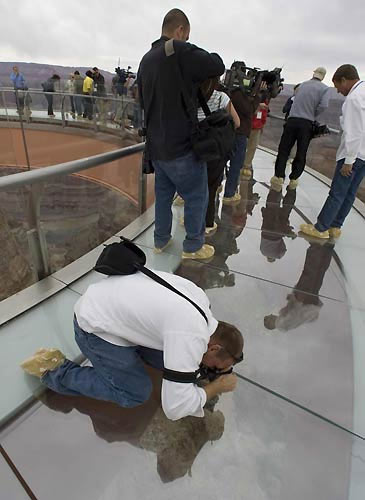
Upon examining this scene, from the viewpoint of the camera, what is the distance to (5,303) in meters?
2.14

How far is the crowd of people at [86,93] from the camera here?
950 centimetres

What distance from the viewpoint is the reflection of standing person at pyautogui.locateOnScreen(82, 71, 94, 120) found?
9.86 meters

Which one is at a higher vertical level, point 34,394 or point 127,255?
point 127,255

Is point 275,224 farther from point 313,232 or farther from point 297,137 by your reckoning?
point 297,137

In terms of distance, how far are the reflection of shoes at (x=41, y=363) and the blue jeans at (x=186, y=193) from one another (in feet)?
4.88

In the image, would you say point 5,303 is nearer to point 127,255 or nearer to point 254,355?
point 127,255

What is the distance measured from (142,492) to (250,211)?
341 cm

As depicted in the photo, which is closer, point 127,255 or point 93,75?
point 127,255

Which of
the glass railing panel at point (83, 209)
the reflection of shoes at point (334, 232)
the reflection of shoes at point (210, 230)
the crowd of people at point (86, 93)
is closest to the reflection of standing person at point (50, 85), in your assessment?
the crowd of people at point (86, 93)

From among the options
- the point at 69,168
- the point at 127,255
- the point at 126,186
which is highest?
the point at 69,168

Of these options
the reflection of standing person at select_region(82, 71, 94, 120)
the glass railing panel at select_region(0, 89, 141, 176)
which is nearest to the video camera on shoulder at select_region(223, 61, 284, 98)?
the glass railing panel at select_region(0, 89, 141, 176)

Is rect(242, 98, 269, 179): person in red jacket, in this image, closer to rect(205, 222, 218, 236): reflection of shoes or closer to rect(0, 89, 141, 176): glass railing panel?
rect(205, 222, 218, 236): reflection of shoes

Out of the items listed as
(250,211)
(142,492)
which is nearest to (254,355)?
(142,492)

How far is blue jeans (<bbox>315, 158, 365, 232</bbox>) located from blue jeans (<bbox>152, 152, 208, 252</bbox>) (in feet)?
4.67
